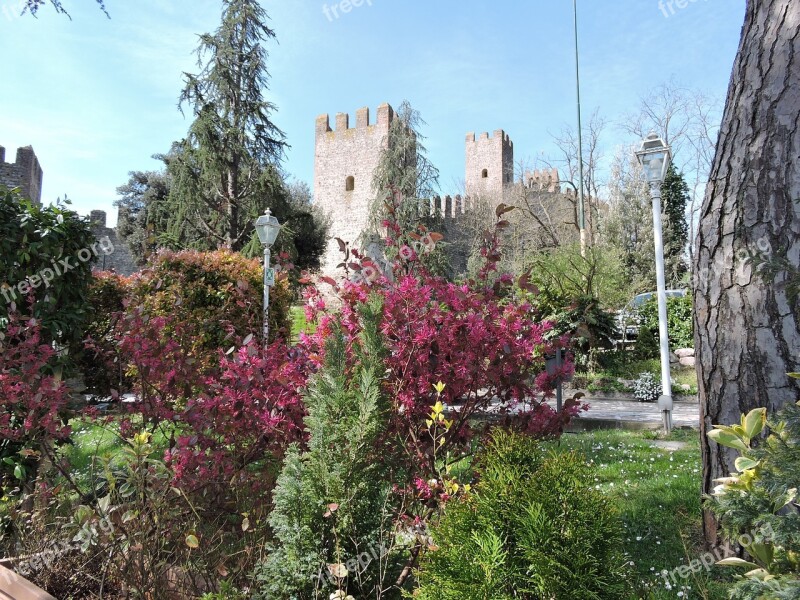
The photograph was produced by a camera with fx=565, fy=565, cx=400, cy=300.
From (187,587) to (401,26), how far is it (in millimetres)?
5485

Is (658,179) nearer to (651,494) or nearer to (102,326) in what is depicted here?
(651,494)

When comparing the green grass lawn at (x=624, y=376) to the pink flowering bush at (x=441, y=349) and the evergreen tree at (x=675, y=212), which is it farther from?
the evergreen tree at (x=675, y=212)

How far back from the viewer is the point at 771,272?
1492 millimetres

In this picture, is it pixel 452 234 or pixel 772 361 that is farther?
pixel 452 234

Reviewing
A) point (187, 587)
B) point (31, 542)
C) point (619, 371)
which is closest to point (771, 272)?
point (187, 587)

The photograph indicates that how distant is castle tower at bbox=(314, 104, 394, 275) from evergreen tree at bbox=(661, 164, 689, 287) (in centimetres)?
1306

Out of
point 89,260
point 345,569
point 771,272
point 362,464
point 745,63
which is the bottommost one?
point 345,569

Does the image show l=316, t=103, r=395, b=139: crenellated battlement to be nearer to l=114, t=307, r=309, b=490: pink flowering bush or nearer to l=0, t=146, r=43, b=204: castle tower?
l=0, t=146, r=43, b=204: castle tower

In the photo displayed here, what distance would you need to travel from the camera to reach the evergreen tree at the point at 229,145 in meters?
14.4

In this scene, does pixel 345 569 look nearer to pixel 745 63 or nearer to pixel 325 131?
pixel 745 63

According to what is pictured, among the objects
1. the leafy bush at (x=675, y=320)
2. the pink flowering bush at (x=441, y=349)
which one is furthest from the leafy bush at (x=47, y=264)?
the leafy bush at (x=675, y=320)

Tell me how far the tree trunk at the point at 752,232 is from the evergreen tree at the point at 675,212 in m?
21.1

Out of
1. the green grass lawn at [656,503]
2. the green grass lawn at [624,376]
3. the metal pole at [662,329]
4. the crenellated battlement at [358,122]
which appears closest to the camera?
the green grass lawn at [656,503]

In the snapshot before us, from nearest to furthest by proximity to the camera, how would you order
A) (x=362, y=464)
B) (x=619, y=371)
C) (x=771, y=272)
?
(x=771, y=272) < (x=362, y=464) < (x=619, y=371)
